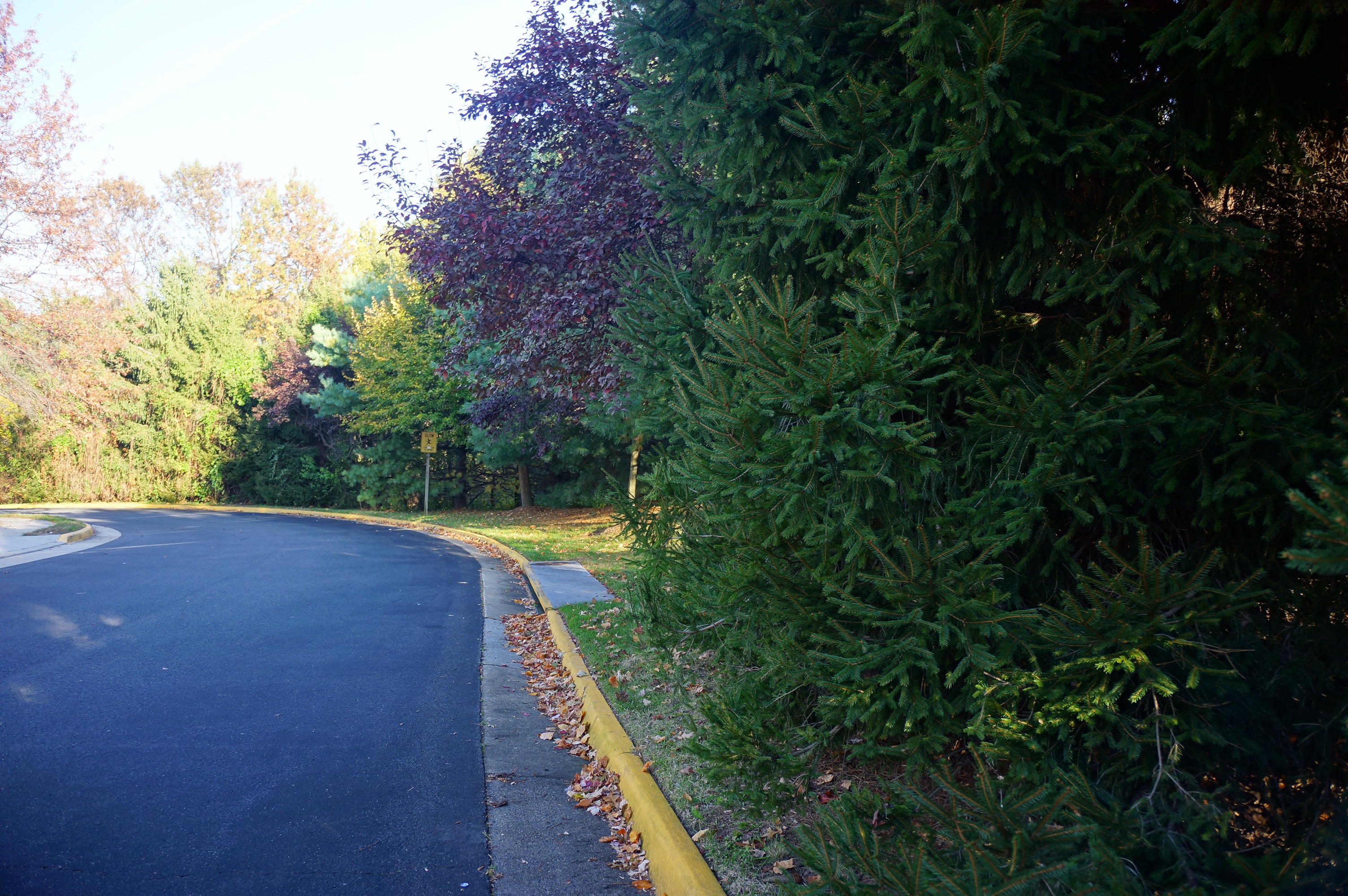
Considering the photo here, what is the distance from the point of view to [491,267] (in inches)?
392

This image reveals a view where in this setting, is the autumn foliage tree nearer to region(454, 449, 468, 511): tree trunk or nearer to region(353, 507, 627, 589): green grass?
region(353, 507, 627, 589): green grass

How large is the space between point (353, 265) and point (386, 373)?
23445 millimetres

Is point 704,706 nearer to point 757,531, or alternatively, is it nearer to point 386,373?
point 757,531

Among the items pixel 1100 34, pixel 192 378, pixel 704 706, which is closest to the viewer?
pixel 1100 34

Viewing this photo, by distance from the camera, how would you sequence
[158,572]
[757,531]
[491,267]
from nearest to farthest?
[757,531] → [491,267] → [158,572]

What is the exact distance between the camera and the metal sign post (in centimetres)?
2758

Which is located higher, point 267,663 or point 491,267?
Answer: point 491,267

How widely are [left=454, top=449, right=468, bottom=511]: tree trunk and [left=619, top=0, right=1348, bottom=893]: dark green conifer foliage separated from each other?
28503 millimetres

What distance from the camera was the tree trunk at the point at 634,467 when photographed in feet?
58.7

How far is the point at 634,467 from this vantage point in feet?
71.3

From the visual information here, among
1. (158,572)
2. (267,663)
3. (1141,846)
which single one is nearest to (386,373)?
(158,572)

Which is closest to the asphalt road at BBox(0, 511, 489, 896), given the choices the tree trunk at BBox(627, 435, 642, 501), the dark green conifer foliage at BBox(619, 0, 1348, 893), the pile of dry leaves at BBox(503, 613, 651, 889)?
the pile of dry leaves at BBox(503, 613, 651, 889)

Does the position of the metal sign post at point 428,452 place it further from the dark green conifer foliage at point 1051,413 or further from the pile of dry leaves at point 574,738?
the dark green conifer foliage at point 1051,413

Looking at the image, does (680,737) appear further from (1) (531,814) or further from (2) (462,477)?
(2) (462,477)
